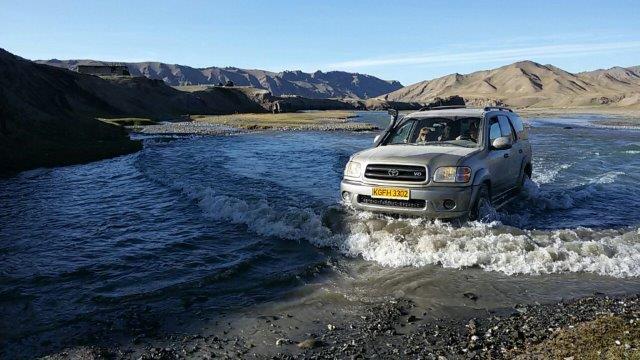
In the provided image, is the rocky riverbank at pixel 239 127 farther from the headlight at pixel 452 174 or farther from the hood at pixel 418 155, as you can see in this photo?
the headlight at pixel 452 174

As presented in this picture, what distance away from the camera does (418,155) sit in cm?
923

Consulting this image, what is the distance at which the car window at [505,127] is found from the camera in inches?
455

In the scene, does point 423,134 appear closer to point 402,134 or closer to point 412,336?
point 402,134

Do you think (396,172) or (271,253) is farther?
(396,172)

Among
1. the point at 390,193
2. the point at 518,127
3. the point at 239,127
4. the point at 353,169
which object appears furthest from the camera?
the point at 239,127

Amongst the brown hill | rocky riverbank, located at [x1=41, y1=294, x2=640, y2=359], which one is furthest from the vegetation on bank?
rocky riverbank, located at [x1=41, y1=294, x2=640, y2=359]

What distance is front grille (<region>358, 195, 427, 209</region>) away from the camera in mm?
8906

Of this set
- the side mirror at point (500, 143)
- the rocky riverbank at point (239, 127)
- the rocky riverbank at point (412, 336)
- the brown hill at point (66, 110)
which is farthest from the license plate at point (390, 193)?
the rocky riverbank at point (239, 127)

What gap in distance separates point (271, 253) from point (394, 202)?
96.9 inches

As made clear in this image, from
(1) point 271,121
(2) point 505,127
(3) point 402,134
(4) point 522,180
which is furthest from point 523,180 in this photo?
(1) point 271,121

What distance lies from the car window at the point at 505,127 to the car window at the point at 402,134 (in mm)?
2154

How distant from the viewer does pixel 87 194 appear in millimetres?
14719

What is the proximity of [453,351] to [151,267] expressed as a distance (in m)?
5.03

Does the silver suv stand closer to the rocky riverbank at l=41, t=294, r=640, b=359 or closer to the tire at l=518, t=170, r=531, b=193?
the tire at l=518, t=170, r=531, b=193
